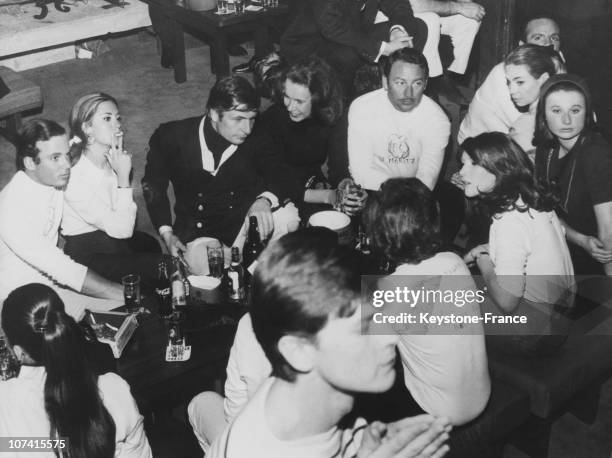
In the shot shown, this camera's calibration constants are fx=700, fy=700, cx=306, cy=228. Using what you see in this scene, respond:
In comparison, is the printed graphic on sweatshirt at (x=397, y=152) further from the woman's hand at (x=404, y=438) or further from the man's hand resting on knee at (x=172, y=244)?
the woman's hand at (x=404, y=438)

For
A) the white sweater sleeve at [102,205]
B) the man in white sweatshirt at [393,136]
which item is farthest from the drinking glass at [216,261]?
the man in white sweatshirt at [393,136]

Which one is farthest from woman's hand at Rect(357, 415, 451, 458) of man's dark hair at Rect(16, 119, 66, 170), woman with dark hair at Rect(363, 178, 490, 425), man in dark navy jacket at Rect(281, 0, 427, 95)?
man in dark navy jacket at Rect(281, 0, 427, 95)

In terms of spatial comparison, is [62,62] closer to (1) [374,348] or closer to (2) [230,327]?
(2) [230,327]

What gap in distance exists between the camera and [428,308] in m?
2.06

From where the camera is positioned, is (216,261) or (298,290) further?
(216,261)

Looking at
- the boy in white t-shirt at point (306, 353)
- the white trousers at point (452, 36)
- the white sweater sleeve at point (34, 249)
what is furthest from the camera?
the white trousers at point (452, 36)

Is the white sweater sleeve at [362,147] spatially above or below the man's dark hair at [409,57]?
below

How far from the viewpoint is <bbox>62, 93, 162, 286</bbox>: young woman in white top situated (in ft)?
10.4

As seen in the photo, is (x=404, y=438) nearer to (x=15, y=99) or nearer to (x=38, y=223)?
(x=38, y=223)

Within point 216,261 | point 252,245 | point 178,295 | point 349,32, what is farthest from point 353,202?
point 349,32

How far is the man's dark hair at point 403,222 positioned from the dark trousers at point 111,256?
1179 mm

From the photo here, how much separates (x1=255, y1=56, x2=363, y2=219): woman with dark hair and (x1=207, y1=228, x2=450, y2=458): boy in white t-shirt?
215 cm

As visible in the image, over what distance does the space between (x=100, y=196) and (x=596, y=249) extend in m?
2.29

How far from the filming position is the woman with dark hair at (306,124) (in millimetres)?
3641
